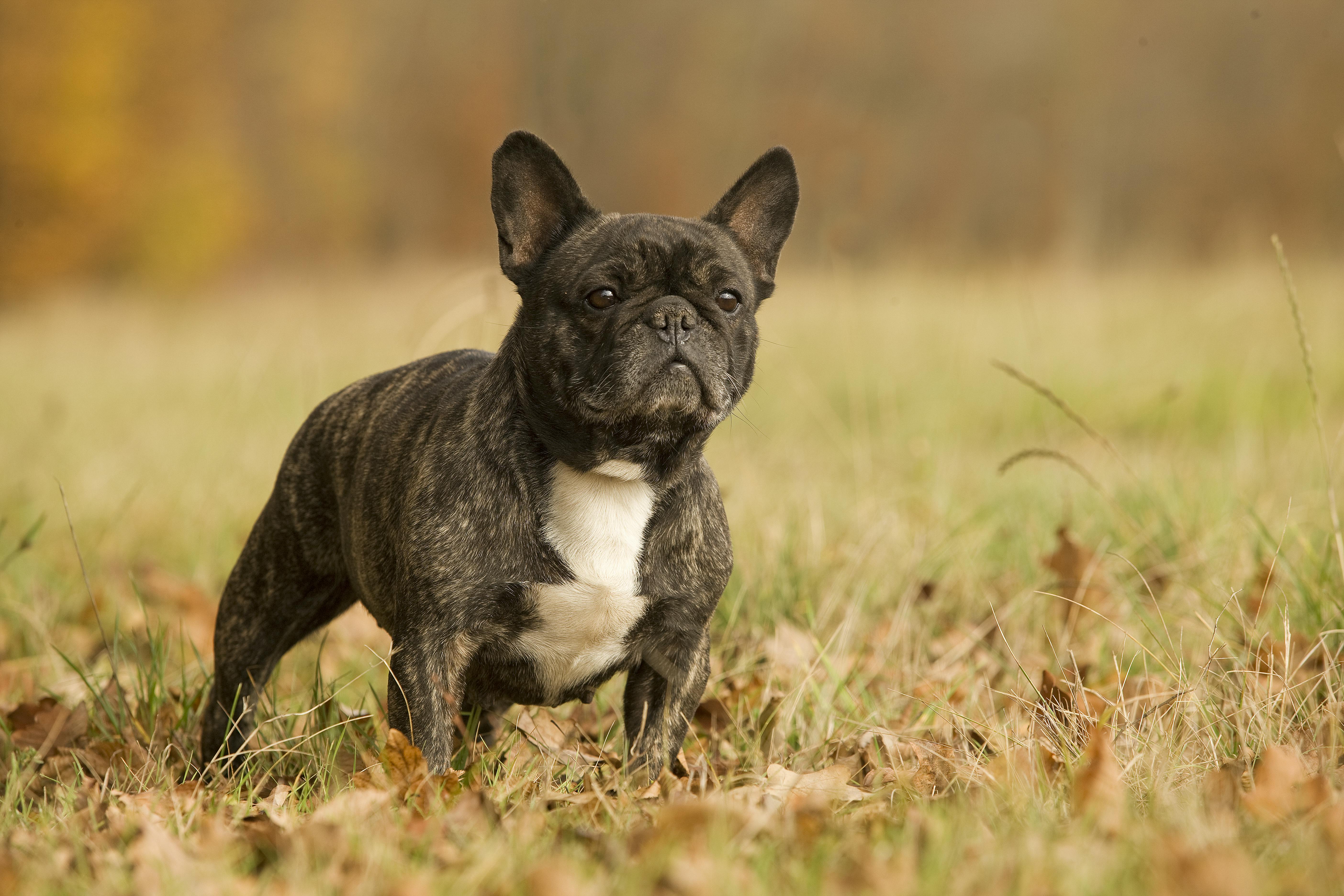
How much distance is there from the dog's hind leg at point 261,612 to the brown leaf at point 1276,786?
2380 millimetres

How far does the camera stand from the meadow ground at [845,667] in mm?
1970

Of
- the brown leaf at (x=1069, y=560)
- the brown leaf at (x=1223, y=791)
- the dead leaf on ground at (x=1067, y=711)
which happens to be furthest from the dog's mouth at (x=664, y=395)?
the brown leaf at (x=1069, y=560)

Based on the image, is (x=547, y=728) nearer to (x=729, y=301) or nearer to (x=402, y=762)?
(x=402, y=762)

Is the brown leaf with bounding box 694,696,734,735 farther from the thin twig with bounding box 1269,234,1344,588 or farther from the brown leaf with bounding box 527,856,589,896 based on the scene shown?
the thin twig with bounding box 1269,234,1344,588

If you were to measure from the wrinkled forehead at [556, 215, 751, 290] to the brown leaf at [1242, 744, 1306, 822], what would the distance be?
5.36 ft

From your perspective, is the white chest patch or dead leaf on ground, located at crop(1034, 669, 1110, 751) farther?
the white chest patch

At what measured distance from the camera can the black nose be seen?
2.80 metres

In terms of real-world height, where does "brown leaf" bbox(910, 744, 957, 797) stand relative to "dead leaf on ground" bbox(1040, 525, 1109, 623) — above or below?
above

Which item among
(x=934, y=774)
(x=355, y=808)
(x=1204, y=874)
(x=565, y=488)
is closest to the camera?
(x=1204, y=874)

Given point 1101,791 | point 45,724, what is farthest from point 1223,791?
point 45,724

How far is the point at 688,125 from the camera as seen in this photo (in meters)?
24.2

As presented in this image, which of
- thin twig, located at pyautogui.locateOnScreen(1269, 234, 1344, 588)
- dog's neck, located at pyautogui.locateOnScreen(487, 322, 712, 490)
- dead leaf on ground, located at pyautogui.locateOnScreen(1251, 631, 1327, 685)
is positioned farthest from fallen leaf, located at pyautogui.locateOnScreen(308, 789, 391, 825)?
thin twig, located at pyautogui.locateOnScreen(1269, 234, 1344, 588)

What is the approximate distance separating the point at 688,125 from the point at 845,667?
71.6 ft

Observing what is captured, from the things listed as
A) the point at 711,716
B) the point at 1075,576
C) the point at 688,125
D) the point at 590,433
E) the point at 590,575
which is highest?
the point at 688,125
